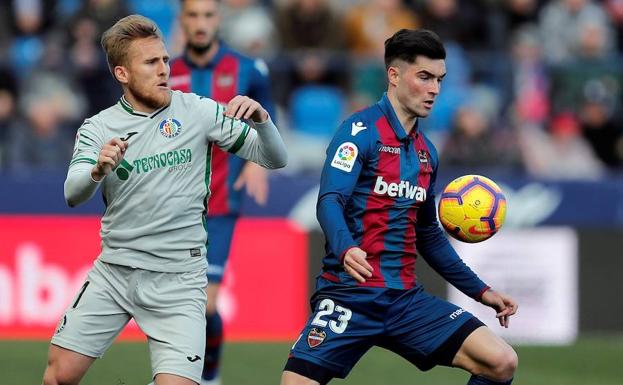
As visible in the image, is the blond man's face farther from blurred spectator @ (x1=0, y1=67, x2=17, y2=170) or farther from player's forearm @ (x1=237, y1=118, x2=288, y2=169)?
blurred spectator @ (x1=0, y1=67, x2=17, y2=170)

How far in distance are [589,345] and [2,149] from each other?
20.8ft

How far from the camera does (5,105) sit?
14.2 meters

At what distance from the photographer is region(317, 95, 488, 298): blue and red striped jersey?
658cm

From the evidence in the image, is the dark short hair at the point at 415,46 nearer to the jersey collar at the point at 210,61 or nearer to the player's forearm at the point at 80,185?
the player's forearm at the point at 80,185

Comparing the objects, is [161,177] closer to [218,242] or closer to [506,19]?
[218,242]

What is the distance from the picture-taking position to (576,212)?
1375 centimetres

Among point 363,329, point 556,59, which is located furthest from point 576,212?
A: point 363,329

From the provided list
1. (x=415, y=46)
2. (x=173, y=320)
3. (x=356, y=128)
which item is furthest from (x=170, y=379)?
(x=415, y=46)

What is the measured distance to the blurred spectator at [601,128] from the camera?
51.5 feet

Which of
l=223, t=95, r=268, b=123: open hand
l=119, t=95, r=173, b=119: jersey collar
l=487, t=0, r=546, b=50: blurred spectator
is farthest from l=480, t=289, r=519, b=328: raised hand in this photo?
l=487, t=0, r=546, b=50: blurred spectator

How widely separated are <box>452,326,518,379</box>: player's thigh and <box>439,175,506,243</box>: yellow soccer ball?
51cm

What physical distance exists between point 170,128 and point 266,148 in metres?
0.49

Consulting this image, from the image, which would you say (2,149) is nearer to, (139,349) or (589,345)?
(139,349)

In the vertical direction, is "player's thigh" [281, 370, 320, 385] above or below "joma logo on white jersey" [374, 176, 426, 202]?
below
